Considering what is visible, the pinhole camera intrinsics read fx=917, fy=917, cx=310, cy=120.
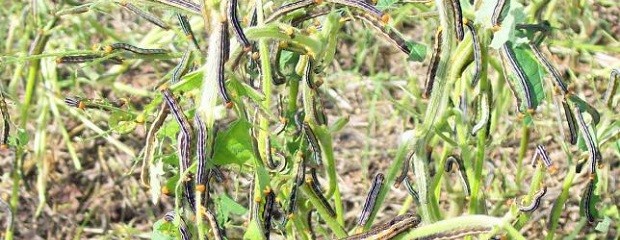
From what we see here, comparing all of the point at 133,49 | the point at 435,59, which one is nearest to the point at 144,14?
the point at 133,49

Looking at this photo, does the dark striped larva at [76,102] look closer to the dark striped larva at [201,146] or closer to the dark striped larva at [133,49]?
the dark striped larva at [133,49]

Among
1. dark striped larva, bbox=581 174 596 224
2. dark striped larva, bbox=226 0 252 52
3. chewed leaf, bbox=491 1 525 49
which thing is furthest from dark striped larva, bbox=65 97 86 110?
dark striped larva, bbox=581 174 596 224

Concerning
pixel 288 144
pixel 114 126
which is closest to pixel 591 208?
pixel 288 144

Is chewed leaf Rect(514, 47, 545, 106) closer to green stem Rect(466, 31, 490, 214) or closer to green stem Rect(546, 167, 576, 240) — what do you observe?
green stem Rect(466, 31, 490, 214)

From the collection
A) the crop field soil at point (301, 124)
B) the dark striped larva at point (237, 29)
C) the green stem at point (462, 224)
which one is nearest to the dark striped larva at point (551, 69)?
the crop field soil at point (301, 124)

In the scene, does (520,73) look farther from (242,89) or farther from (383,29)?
(242,89)
